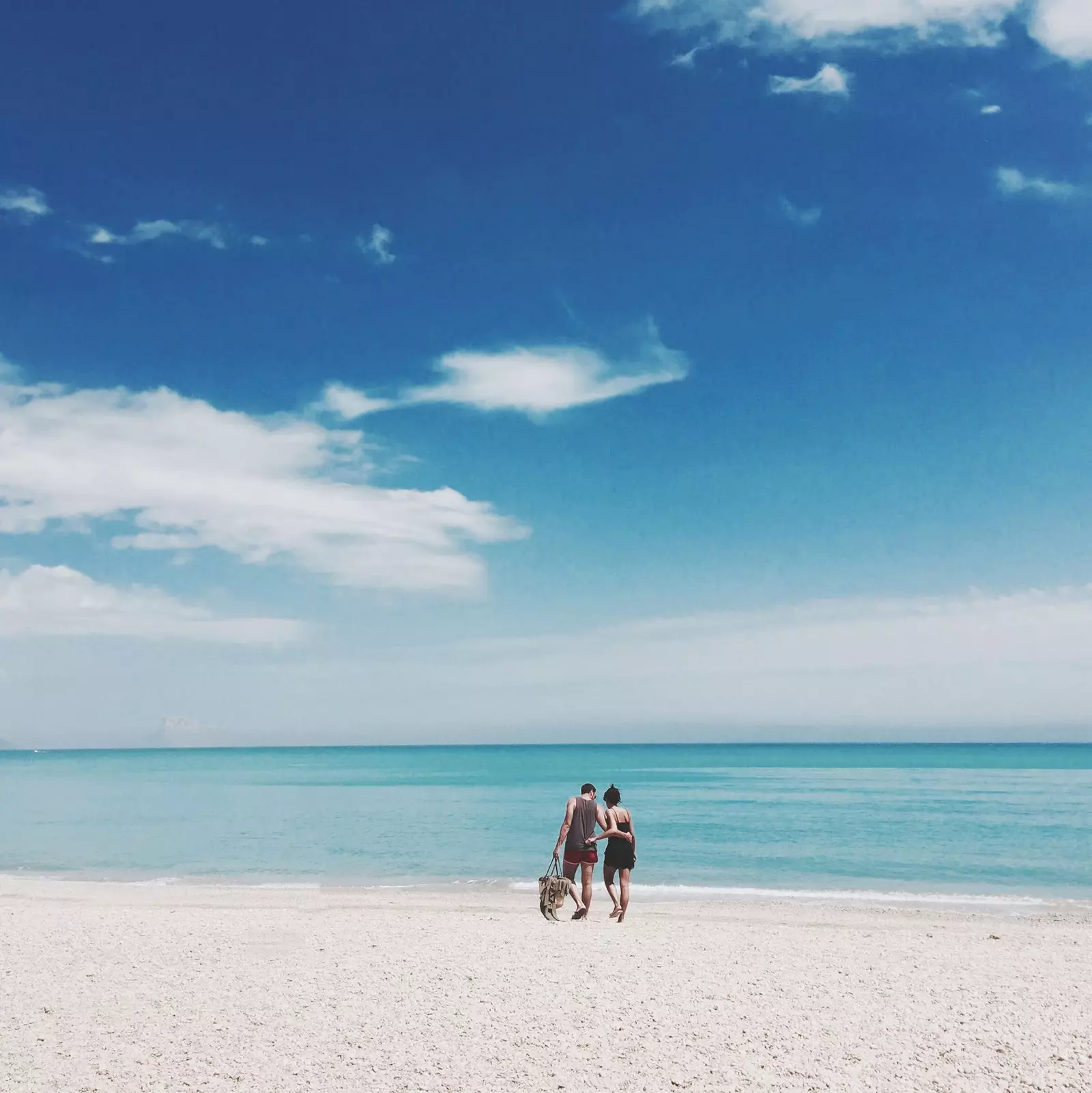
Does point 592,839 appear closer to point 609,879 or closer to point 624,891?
point 609,879

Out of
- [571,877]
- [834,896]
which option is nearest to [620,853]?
[571,877]

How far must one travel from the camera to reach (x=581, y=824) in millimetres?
13773

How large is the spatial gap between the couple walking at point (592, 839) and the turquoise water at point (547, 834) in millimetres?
8352

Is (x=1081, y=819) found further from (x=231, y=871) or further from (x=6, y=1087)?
(x=6, y=1087)

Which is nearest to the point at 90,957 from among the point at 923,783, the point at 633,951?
the point at 633,951

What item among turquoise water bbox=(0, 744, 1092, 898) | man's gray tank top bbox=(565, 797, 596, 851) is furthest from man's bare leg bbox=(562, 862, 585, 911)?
turquoise water bbox=(0, 744, 1092, 898)

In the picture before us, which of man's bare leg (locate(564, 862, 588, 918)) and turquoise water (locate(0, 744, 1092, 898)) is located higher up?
man's bare leg (locate(564, 862, 588, 918))

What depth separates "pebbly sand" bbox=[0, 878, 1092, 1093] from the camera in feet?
22.4

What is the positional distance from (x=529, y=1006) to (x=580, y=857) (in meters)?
5.34

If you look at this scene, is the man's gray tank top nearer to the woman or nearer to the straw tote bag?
the woman

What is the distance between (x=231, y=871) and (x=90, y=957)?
1454 centimetres

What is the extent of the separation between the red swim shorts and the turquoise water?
28.3 feet

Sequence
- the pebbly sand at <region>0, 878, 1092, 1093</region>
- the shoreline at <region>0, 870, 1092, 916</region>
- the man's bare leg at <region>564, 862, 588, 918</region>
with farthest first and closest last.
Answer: the shoreline at <region>0, 870, 1092, 916</region>, the man's bare leg at <region>564, 862, 588, 918</region>, the pebbly sand at <region>0, 878, 1092, 1093</region>

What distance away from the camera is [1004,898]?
19.9m
